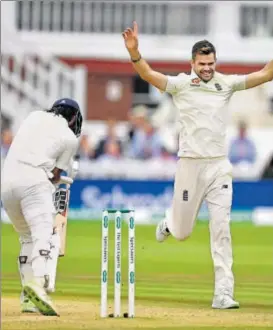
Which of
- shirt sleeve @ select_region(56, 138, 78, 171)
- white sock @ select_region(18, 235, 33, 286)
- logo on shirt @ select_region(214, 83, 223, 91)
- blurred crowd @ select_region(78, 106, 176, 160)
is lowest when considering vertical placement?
white sock @ select_region(18, 235, 33, 286)

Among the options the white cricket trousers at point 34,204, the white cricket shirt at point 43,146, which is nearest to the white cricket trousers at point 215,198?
the white cricket shirt at point 43,146

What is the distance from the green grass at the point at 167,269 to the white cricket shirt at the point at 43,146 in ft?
4.28

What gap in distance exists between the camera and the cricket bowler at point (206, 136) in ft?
33.6

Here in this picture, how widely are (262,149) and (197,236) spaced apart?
12.1 metres

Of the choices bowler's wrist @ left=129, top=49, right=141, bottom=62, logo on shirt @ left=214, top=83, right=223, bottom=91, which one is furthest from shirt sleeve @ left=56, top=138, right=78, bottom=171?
logo on shirt @ left=214, top=83, right=223, bottom=91

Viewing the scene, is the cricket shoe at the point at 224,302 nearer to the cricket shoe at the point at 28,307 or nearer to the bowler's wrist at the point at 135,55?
the cricket shoe at the point at 28,307

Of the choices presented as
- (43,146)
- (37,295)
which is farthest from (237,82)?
(37,295)

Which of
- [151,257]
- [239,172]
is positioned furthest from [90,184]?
[151,257]

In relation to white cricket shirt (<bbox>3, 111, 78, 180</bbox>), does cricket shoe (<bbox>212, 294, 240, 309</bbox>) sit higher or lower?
lower

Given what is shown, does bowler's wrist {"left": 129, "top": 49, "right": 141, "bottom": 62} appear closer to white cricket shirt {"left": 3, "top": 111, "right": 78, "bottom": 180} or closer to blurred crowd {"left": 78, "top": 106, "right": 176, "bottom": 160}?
white cricket shirt {"left": 3, "top": 111, "right": 78, "bottom": 180}

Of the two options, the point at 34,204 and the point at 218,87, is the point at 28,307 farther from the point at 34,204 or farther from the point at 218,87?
the point at 218,87

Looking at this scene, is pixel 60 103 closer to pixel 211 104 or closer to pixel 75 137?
→ pixel 75 137

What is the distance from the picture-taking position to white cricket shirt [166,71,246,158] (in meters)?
10.2

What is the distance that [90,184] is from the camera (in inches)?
902
